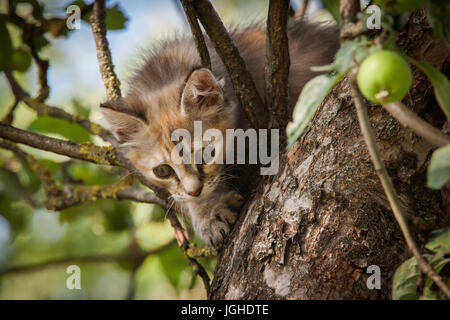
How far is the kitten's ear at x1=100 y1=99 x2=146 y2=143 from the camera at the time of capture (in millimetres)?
2076

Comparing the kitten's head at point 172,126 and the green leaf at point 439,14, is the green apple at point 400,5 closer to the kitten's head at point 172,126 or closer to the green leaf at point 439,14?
the green leaf at point 439,14

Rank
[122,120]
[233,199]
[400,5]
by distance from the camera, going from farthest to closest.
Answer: [122,120] → [233,199] → [400,5]

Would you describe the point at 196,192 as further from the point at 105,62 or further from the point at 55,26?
the point at 55,26

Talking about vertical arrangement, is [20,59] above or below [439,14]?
above

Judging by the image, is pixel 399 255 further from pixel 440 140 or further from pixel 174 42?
pixel 174 42

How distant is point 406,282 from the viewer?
43.9 inches

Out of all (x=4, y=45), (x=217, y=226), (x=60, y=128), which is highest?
(x=4, y=45)

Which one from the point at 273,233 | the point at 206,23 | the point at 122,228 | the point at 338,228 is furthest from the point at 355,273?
the point at 122,228

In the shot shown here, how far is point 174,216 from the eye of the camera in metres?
2.07

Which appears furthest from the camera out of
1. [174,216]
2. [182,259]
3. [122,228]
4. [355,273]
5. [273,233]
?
[122,228]

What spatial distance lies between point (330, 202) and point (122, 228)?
65.5 inches

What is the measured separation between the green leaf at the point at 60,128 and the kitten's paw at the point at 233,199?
32.7 inches

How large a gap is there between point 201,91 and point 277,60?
1.88 feet

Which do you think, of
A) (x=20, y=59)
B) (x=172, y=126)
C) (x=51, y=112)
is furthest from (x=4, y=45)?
(x=172, y=126)
